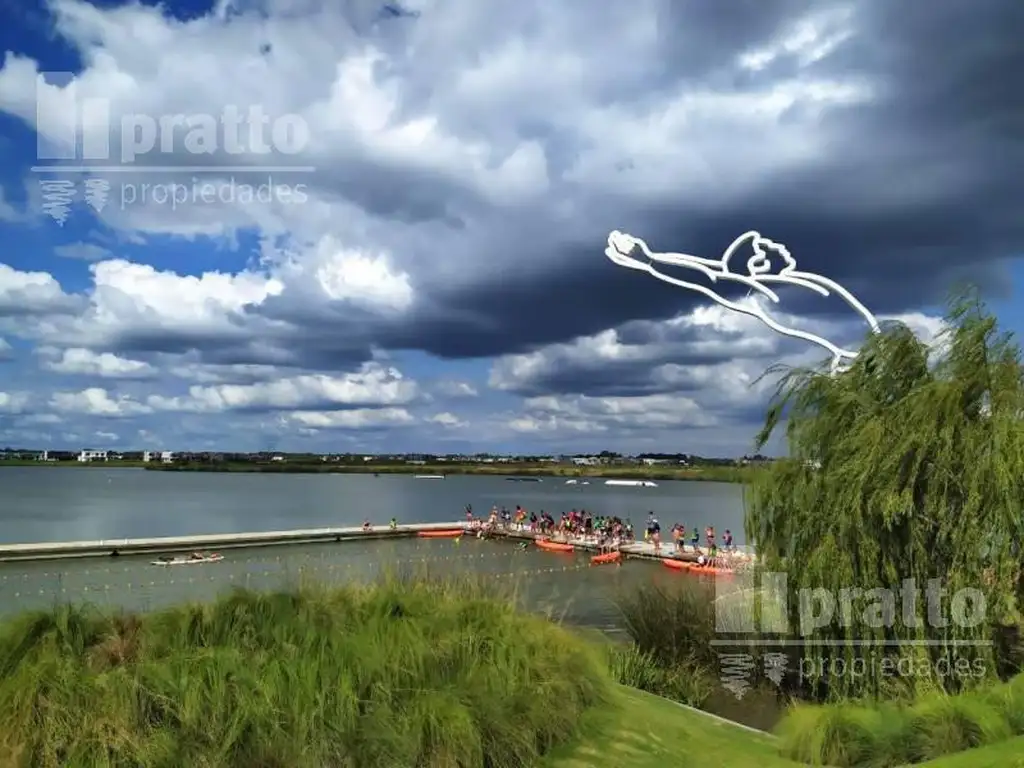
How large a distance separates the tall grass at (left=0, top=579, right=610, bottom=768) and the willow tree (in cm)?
522

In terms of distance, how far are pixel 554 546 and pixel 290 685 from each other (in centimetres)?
3750

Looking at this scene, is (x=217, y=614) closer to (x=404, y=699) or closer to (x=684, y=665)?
(x=404, y=699)

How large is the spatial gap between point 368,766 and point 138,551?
35.5m

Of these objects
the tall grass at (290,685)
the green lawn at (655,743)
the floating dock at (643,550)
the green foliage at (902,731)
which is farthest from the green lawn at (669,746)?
the floating dock at (643,550)

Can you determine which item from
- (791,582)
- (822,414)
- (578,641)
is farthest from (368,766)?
(822,414)

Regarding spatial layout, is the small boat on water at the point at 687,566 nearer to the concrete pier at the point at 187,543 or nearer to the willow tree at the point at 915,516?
the concrete pier at the point at 187,543

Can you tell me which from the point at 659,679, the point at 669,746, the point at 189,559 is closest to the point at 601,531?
the point at 189,559

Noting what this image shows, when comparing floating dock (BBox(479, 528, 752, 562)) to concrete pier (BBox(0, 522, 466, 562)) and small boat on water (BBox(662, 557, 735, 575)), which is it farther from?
concrete pier (BBox(0, 522, 466, 562))

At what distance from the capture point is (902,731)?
7.94 m

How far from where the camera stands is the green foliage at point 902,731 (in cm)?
764

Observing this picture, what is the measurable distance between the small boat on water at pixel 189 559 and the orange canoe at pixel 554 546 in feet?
49.5

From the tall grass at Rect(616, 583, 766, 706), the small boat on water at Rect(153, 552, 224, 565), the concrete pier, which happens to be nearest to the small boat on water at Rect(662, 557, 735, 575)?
the concrete pier

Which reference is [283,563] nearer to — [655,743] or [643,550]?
[655,743]

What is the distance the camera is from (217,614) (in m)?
6.53
